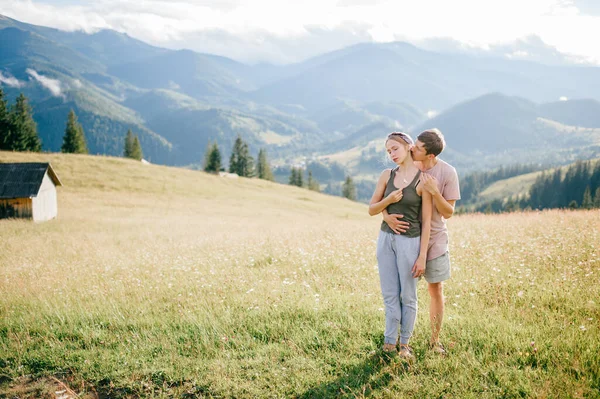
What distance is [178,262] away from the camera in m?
10.6

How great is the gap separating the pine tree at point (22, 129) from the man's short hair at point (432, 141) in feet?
247

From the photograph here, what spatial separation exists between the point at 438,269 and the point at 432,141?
171 centimetres

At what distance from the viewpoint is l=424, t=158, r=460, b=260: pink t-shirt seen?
4.68m

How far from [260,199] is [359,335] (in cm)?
4701

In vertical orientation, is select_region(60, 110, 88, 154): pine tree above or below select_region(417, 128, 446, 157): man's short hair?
above

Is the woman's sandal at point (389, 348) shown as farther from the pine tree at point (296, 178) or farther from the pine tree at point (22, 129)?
the pine tree at point (296, 178)

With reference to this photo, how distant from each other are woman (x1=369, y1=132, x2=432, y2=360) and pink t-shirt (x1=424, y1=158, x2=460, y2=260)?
0.60 feet

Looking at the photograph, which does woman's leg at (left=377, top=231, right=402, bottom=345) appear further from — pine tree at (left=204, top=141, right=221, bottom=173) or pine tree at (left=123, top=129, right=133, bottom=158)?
pine tree at (left=123, top=129, right=133, bottom=158)

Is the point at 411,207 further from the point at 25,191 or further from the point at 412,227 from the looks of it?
the point at 25,191

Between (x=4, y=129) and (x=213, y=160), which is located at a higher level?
(x=4, y=129)

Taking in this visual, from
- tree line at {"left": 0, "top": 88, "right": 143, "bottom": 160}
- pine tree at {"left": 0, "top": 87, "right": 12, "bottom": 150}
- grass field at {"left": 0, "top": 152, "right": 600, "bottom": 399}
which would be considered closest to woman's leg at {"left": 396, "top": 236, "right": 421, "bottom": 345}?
grass field at {"left": 0, "top": 152, "right": 600, "bottom": 399}

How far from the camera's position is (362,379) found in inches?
172

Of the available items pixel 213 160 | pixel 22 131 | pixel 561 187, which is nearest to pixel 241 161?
pixel 213 160

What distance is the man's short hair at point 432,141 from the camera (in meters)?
4.55
